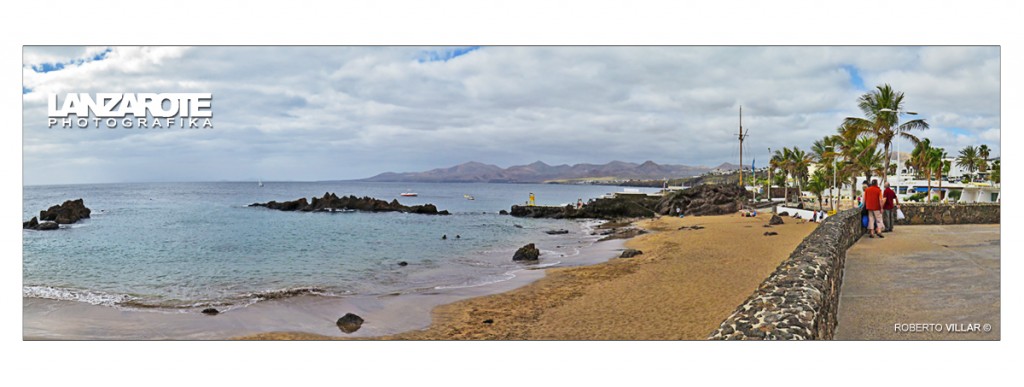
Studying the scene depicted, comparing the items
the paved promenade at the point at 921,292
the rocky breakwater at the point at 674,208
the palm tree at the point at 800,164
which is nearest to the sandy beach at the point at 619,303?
the paved promenade at the point at 921,292

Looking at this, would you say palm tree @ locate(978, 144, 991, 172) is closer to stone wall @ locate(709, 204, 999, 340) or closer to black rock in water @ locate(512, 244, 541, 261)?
stone wall @ locate(709, 204, 999, 340)

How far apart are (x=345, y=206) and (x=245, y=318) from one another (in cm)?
4083

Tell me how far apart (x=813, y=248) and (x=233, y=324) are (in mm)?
9796

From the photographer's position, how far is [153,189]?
29.5 meters

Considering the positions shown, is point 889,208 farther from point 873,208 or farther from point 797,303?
point 797,303

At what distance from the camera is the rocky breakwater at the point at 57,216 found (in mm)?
17312

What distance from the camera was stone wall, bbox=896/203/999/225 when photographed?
1535cm

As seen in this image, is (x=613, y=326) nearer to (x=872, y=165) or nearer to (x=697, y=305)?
(x=697, y=305)

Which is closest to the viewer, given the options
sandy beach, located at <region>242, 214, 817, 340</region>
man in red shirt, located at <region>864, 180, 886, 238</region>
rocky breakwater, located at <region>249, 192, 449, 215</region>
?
sandy beach, located at <region>242, 214, 817, 340</region>

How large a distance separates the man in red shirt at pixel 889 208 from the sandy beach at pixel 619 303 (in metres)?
2.57

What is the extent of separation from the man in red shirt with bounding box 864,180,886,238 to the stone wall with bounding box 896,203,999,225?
11.3ft

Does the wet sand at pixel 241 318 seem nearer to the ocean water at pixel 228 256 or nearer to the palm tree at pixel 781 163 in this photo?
the ocean water at pixel 228 256

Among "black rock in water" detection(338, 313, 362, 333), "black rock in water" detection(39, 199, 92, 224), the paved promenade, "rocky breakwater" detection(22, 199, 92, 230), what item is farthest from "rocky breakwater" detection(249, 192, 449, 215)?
the paved promenade

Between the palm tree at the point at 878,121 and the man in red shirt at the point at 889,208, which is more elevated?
the palm tree at the point at 878,121
